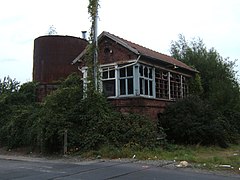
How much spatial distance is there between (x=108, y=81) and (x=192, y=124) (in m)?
6.20

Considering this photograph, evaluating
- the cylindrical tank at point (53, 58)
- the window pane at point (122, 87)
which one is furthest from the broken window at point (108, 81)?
the cylindrical tank at point (53, 58)

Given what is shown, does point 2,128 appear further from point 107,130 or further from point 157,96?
point 157,96

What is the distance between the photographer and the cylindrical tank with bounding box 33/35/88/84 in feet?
93.6

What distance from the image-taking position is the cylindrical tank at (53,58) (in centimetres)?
2853

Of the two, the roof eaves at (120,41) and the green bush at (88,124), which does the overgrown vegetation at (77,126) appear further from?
the roof eaves at (120,41)

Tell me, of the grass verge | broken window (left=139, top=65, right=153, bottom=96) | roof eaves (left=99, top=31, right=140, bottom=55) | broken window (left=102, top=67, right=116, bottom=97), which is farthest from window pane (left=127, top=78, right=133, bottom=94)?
the grass verge

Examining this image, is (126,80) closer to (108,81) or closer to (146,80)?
(146,80)

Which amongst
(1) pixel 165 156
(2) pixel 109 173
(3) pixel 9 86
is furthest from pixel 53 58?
(2) pixel 109 173

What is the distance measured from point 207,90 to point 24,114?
55.5 ft

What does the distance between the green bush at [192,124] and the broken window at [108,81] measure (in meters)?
3.67

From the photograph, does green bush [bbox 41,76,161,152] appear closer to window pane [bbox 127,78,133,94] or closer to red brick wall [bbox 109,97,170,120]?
red brick wall [bbox 109,97,170,120]

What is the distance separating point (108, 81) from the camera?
76.1ft

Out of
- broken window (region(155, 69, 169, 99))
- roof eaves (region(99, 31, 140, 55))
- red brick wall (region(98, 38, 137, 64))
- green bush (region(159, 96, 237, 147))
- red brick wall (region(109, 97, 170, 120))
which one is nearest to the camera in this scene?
green bush (region(159, 96, 237, 147))

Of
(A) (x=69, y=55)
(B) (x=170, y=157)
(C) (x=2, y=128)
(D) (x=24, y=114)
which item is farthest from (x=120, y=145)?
(A) (x=69, y=55)
